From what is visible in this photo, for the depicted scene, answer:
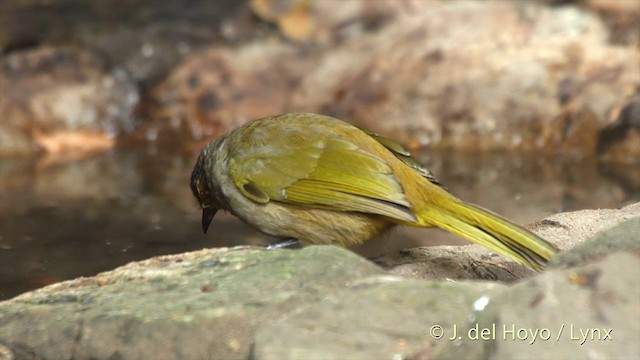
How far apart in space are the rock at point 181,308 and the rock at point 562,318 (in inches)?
20.5

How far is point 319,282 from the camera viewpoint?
3.33 m

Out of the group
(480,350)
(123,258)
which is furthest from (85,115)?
(480,350)

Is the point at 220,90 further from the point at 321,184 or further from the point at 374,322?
the point at 374,322

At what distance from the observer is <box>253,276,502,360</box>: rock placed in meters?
2.92

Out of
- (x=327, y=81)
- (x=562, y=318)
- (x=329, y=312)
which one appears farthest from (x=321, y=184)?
(x=327, y=81)

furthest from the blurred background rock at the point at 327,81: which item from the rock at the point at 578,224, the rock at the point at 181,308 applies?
the rock at the point at 181,308

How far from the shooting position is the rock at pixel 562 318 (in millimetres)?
2801

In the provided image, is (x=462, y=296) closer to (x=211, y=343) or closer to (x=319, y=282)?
(x=319, y=282)

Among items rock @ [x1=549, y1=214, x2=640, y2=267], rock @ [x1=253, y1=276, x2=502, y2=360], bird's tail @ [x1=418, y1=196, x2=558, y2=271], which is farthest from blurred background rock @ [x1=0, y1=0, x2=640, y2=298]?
rock @ [x1=253, y1=276, x2=502, y2=360]

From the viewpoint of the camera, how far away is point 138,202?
7.33 meters

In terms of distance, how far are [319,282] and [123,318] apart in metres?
0.57

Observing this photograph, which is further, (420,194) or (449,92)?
(449,92)

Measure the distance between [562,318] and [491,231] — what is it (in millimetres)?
1124

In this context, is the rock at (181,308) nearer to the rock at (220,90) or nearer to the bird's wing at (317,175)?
the bird's wing at (317,175)
